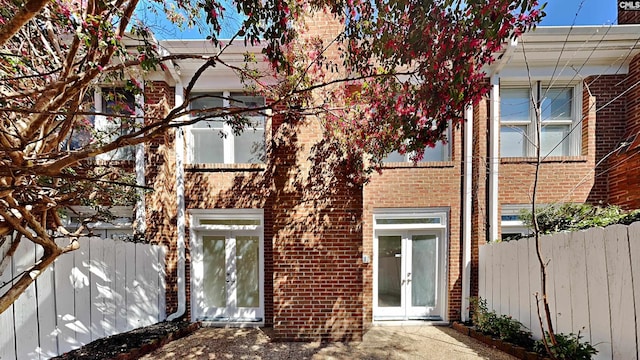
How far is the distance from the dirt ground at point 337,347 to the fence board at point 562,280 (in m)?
0.89

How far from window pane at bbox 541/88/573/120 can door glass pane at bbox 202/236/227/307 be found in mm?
7148

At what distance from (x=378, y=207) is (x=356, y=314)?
6.57 feet

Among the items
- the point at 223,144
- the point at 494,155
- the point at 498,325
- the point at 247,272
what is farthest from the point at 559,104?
the point at 247,272

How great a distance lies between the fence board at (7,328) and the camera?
262 centimetres

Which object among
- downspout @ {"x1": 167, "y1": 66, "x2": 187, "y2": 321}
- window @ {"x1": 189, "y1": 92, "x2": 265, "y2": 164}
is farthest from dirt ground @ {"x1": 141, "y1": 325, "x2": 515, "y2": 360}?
window @ {"x1": 189, "y1": 92, "x2": 265, "y2": 164}

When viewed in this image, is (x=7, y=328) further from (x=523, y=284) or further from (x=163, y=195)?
(x=523, y=284)

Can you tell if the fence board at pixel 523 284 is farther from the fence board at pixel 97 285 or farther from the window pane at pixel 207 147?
the fence board at pixel 97 285

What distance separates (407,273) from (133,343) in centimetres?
479

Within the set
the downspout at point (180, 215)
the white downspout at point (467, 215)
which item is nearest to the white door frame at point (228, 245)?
the downspout at point (180, 215)

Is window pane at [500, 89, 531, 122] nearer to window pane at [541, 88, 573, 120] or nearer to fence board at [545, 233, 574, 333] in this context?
window pane at [541, 88, 573, 120]

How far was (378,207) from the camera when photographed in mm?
5246

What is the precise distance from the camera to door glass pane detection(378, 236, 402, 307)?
17.5 ft

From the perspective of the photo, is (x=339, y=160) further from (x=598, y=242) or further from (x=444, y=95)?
(x=598, y=242)

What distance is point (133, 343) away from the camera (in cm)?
382
